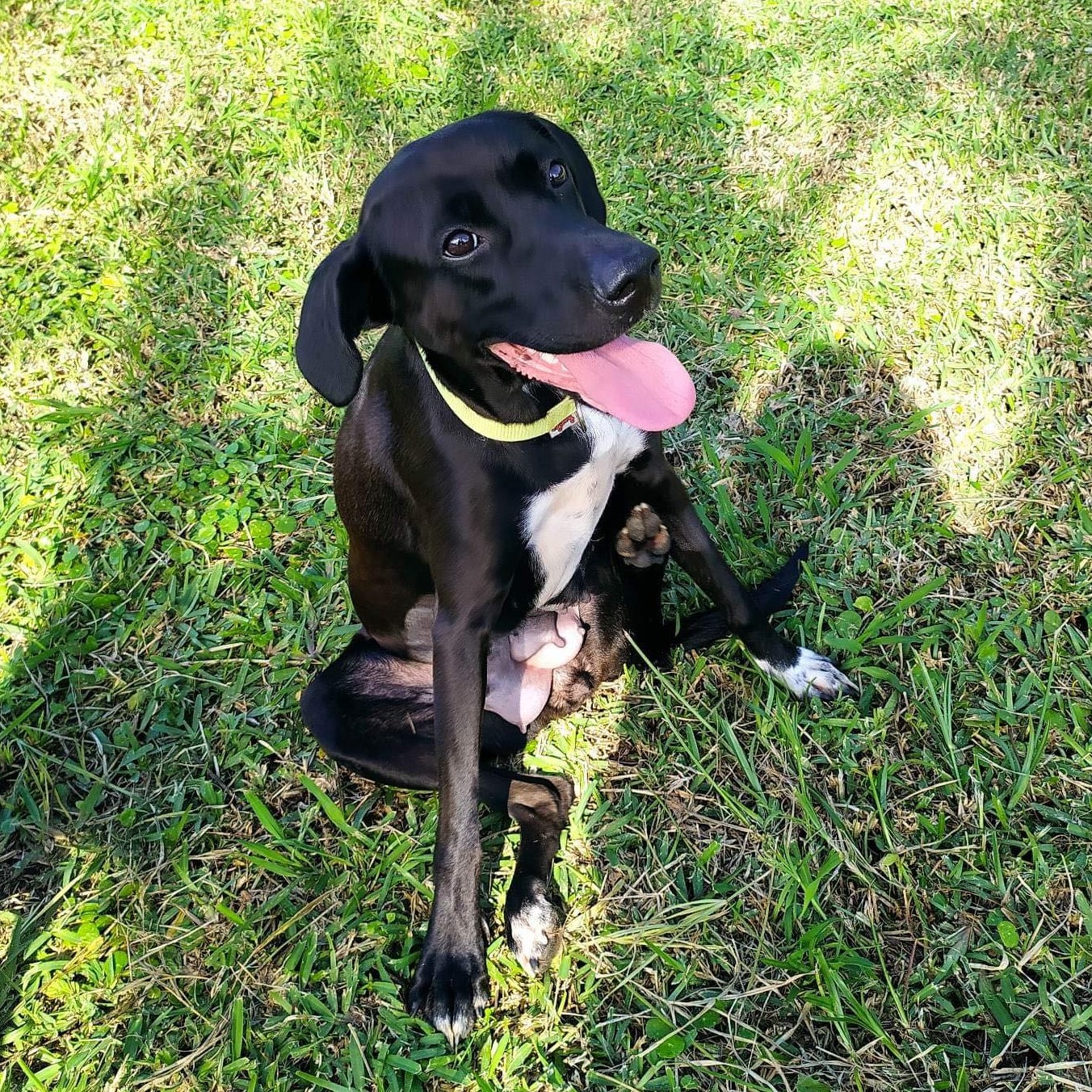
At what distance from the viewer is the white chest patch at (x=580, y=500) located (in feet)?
7.97

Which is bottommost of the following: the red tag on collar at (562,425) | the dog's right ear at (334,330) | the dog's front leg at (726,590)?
the dog's front leg at (726,590)

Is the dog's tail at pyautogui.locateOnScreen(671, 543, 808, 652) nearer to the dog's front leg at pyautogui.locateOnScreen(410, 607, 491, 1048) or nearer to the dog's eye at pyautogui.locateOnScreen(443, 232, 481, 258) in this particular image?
the dog's front leg at pyautogui.locateOnScreen(410, 607, 491, 1048)

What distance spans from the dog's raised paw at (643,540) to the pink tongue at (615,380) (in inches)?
24.3

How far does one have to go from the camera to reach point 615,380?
87.7 inches

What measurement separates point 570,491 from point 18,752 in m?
2.11

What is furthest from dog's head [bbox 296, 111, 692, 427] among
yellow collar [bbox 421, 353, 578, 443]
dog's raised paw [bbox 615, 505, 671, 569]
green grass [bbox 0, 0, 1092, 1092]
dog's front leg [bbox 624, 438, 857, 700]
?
green grass [bbox 0, 0, 1092, 1092]

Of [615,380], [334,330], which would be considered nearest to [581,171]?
[615,380]

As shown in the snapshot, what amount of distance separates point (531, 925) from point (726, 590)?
107 centimetres

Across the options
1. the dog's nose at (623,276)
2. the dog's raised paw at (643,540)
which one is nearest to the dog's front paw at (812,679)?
the dog's raised paw at (643,540)

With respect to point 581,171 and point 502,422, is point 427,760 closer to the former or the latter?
point 502,422

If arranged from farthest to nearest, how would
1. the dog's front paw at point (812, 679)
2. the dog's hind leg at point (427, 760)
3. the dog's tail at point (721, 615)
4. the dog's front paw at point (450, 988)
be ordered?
the dog's tail at point (721, 615) → the dog's front paw at point (812, 679) → the dog's hind leg at point (427, 760) → the dog's front paw at point (450, 988)

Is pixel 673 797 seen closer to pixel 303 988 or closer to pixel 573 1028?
pixel 573 1028

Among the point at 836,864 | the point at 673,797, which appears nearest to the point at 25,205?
the point at 673,797

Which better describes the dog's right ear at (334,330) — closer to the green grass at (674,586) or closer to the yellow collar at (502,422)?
the yellow collar at (502,422)
